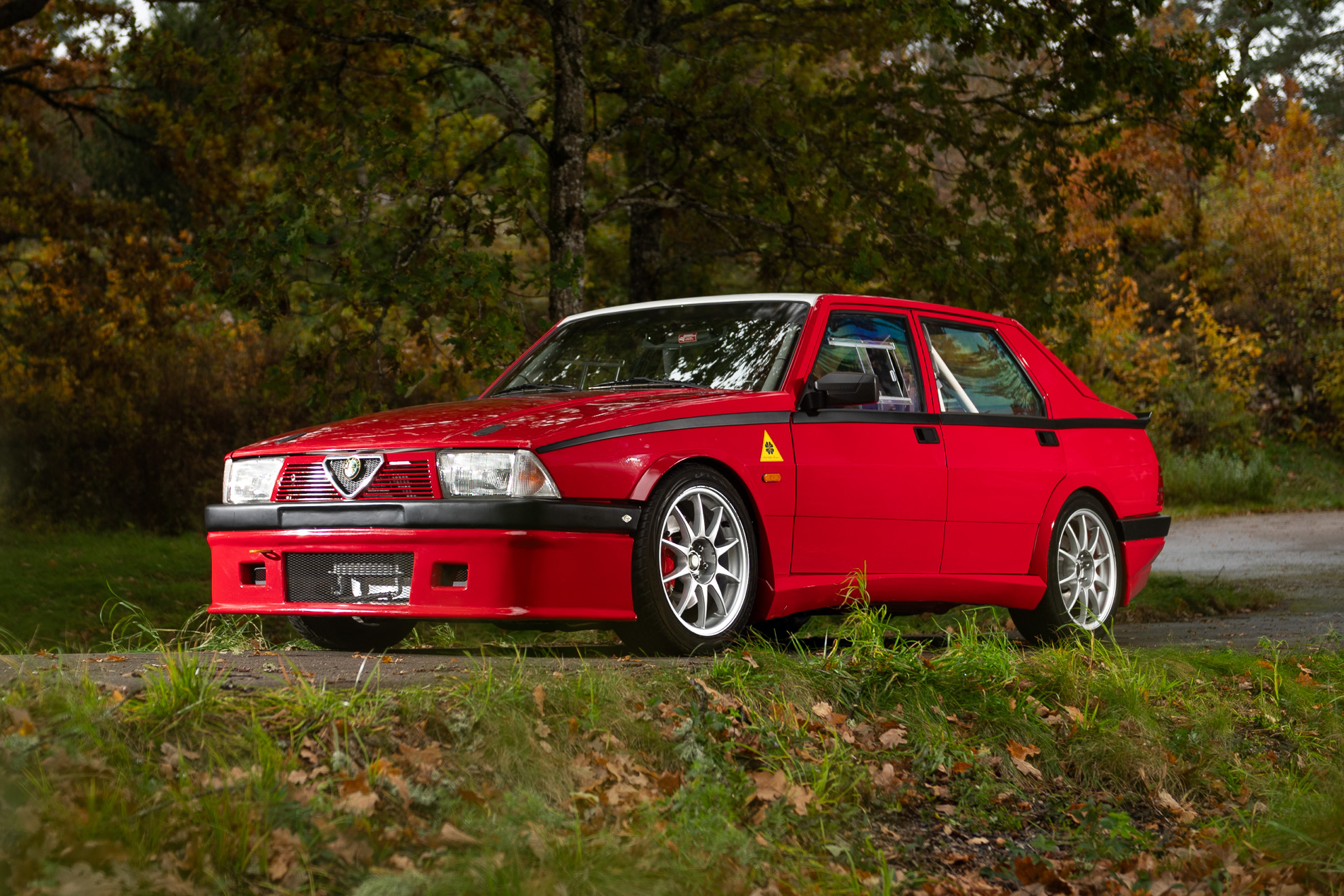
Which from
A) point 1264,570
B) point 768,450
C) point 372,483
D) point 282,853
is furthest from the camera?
point 1264,570

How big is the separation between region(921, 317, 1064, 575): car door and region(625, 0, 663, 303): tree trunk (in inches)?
271

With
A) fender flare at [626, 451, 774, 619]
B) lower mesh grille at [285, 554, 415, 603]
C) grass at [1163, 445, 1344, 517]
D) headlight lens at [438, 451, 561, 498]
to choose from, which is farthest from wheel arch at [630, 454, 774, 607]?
grass at [1163, 445, 1344, 517]

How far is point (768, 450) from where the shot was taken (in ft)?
19.4

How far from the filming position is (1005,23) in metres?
11.4

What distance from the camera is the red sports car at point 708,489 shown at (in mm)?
5238

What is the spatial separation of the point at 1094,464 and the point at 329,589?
4211mm

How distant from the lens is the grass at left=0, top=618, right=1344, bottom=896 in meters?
3.38

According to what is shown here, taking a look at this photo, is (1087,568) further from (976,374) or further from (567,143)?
(567,143)

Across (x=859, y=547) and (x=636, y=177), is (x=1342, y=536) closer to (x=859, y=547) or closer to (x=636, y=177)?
(x=636, y=177)

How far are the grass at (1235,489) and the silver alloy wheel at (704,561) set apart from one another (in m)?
15.7

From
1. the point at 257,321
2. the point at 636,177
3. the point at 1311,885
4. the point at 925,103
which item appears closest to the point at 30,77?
the point at 636,177

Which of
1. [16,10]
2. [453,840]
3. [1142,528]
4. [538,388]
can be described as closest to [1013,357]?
[1142,528]

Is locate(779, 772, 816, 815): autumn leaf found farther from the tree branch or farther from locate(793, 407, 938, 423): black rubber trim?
the tree branch

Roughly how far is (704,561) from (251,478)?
6.21 ft
